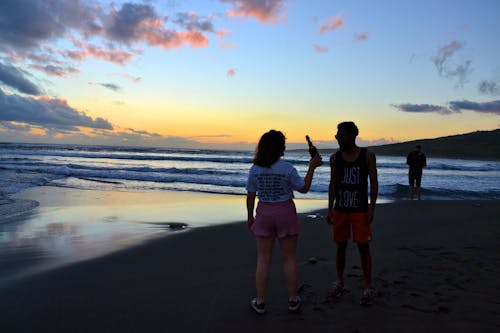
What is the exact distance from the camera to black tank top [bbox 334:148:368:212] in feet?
12.5

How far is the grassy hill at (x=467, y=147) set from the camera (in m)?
56.0

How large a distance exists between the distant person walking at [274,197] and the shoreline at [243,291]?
0.43 m

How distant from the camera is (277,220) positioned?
11.7ft

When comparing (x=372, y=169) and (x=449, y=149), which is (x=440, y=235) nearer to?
(x=372, y=169)

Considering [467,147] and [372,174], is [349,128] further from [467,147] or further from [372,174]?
[467,147]

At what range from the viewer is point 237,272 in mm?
4965

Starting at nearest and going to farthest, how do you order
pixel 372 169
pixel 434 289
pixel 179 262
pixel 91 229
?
1. pixel 372 169
2. pixel 434 289
3. pixel 179 262
4. pixel 91 229

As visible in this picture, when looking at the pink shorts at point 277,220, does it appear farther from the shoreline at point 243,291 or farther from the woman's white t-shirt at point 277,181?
the shoreline at point 243,291

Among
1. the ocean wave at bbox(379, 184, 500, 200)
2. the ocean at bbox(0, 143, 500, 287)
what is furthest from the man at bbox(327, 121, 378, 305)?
the ocean wave at bbox(379, 184, 500, 200)

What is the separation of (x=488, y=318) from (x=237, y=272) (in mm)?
2802

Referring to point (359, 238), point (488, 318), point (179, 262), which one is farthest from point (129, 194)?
point (488, 318)

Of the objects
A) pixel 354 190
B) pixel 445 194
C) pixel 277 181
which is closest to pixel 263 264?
pixel 277 181

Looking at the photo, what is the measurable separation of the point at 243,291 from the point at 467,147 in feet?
228

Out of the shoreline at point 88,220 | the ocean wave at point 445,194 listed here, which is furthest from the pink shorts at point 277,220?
the ocean wave at point 445,194
